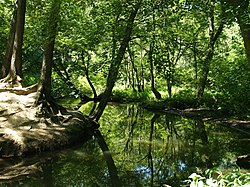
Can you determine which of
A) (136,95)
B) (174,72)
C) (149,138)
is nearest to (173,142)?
(149,138)

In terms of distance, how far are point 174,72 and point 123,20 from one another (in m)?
10.7

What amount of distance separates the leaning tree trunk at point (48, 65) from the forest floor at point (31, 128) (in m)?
0.32

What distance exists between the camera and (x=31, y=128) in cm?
1032

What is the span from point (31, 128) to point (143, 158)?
139 inches

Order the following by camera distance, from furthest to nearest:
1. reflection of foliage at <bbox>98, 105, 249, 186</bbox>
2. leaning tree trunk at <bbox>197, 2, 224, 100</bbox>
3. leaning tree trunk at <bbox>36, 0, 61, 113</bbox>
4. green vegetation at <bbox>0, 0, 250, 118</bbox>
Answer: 1. leaning tree trunk at <bbox>197, 2, 224, 100</bbox>
2. green vegetation at <bbox>0, 0, 250, 118</bbox>
3. leaning tree trunk at <bbox>36, 0, 61, 113</bbox>
4. reflection of foliage at <bbox>98, 105, 249, 186</bbox>

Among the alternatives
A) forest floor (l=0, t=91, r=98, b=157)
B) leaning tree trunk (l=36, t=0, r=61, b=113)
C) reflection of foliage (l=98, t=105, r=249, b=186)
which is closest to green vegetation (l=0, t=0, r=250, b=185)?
leaning tree trunk (l=36, t=0, r=61, b=113)

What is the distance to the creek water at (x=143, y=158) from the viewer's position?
24.4 feet

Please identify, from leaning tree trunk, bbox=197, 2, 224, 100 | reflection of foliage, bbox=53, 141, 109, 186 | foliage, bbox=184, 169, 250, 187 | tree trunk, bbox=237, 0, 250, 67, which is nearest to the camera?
foliage, bbox=184, 169, 250, 187

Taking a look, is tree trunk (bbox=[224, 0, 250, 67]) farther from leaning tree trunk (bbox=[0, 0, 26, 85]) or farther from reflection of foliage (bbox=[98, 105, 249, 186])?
leaning tree trunk (bbox=[0, 0, 26, 85])

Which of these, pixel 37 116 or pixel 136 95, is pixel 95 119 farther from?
pixel 136 95

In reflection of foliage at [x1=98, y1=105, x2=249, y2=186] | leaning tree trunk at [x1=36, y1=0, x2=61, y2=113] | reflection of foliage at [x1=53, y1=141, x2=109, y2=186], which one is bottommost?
reflection of foliage at [x1=53, y1=141, x2=109, y2=186]

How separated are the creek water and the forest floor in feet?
1.28

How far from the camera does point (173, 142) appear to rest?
11820 millimetres

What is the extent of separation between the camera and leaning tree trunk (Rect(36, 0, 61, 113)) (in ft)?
38.7
